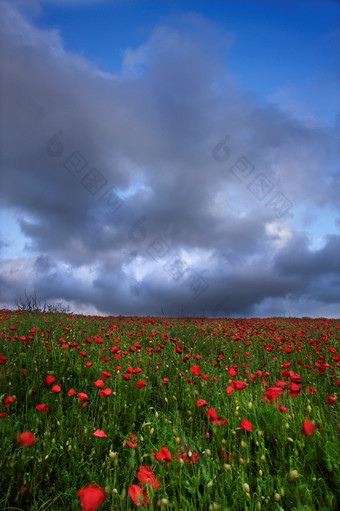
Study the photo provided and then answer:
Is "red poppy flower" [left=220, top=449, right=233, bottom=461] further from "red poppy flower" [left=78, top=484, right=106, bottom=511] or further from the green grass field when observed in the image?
"red poppy flower" [left=78, top=484, right=106, bottom=511]

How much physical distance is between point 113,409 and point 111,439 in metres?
0.46

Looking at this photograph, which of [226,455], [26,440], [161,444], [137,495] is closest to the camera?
[137,495]

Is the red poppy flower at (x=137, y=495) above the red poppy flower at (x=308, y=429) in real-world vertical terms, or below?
below

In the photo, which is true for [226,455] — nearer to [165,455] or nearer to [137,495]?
[165,455]

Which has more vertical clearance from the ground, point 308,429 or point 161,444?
point 308,429

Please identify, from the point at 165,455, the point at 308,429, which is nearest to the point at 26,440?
the point at 165,455

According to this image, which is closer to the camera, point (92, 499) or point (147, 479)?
point (92, 499)

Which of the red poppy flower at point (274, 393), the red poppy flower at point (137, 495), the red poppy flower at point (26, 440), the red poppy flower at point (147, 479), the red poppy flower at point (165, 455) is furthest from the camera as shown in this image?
the red poppy flower at point (274, 393)

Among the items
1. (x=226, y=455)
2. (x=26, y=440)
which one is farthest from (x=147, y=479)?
(x=26, y=440)

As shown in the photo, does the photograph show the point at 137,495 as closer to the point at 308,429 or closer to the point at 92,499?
the point at 92,499

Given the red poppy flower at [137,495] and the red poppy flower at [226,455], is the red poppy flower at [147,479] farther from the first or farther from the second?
the red poppy flower at [226,455]

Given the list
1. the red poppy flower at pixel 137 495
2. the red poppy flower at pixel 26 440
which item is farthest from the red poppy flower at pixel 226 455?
the red poppy flower at pixel 26 440

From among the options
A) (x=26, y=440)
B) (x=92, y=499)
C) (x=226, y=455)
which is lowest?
(x=226, y=455)

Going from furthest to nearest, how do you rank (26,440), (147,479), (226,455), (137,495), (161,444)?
(161,444) < (226,455) < (26,440) < (147,479) < (137,495)
